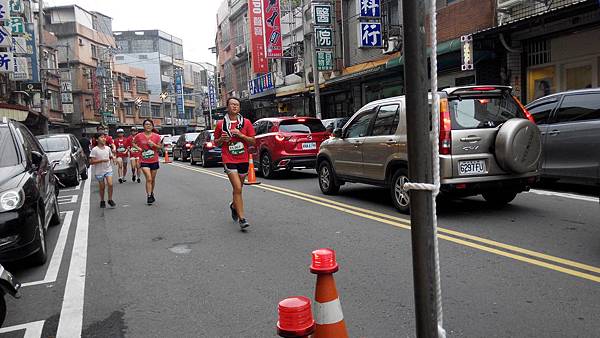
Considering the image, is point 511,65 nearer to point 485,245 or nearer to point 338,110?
point 485,245

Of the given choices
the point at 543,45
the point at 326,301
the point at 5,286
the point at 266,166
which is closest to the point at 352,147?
the point at 266,166

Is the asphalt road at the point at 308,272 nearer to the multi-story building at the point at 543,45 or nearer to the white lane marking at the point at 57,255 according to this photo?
the white lane marking at the point at 57,255

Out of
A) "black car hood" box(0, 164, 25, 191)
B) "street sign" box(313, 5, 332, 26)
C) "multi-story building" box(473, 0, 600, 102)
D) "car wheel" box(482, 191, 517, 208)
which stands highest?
"street sign" box(313, 5, 332, 26)

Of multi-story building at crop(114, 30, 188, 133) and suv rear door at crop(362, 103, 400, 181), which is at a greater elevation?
multi-story building at crop(114, 30, 188, 133)

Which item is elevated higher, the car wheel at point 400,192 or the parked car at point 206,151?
the parked car at point 206,151

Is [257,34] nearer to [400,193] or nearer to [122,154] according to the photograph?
[122,154]

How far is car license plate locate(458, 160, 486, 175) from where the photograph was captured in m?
6.52

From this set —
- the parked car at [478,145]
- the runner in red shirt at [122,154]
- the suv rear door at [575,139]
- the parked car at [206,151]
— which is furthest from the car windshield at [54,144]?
the suv rear door at [575,139]

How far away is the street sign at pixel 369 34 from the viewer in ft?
60.5

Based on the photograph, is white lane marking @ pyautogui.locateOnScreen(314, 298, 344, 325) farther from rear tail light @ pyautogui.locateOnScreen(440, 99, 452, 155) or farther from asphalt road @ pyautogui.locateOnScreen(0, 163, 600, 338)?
rear tail light @ pyautogui.locateOnScreen(440, 99, 452, 155)

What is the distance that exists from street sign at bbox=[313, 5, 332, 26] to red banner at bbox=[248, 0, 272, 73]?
248 inches

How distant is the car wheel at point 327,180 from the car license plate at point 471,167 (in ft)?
10.6

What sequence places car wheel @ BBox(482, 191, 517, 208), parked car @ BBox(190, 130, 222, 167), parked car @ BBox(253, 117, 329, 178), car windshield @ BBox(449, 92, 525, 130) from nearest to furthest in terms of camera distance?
1. car windshield @ BBox(449, 92, 525, 130)
2. car wheel @ BBox(482, 191, 517, 208)
3. parked car @ BBox(253, 117, 329, 178)
4. parked car @ BBox(190, 130, 222, 167)

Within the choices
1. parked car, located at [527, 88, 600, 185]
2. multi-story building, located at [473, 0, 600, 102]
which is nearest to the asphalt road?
parked car, located at [527, 88, 600, 185]
